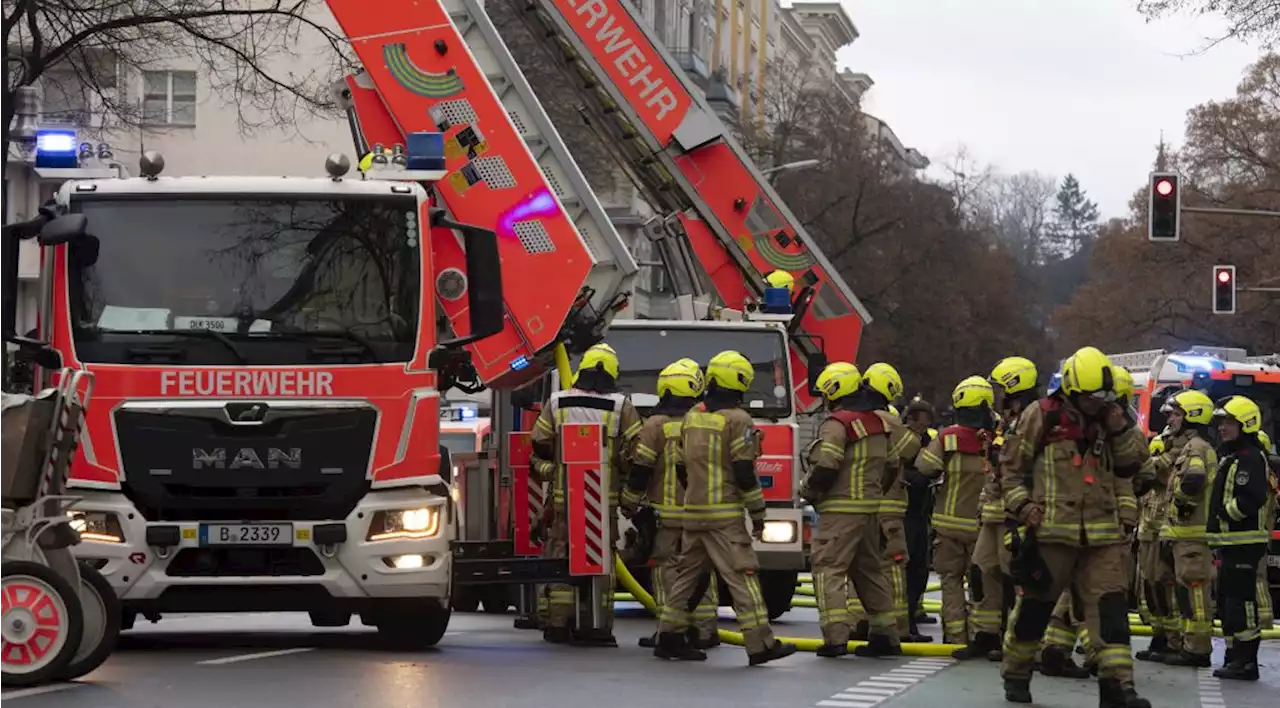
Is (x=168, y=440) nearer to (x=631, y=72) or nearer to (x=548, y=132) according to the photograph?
(x=548, y=132)

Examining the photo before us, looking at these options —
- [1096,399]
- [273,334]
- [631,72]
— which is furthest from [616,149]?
[1096,399]

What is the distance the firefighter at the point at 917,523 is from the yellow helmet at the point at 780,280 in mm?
2108

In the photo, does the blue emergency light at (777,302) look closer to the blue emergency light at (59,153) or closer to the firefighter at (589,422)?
the firefighter at (589,422)

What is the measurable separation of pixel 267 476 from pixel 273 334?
79 cm

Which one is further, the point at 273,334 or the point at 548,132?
the point at 548,132

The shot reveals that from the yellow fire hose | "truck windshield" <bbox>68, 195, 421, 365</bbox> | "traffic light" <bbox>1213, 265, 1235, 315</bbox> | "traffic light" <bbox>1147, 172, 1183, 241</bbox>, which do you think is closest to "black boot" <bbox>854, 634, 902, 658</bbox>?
the yellow fire hose

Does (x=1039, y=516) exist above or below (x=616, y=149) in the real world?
below

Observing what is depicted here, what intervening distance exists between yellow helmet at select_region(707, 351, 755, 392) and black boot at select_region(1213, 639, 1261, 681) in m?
3.50

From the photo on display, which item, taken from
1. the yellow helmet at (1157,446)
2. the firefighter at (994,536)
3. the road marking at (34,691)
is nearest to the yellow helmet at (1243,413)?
the firefighter at (994,536)

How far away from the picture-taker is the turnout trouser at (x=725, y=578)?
13.3 meters

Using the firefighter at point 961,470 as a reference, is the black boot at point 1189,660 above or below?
below

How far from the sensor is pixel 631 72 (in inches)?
765

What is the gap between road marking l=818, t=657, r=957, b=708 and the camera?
1134cm

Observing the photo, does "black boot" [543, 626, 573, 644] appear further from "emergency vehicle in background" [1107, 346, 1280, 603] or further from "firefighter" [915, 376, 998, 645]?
"emergency vehicle in background" [1107, 346, 1280, 603]
